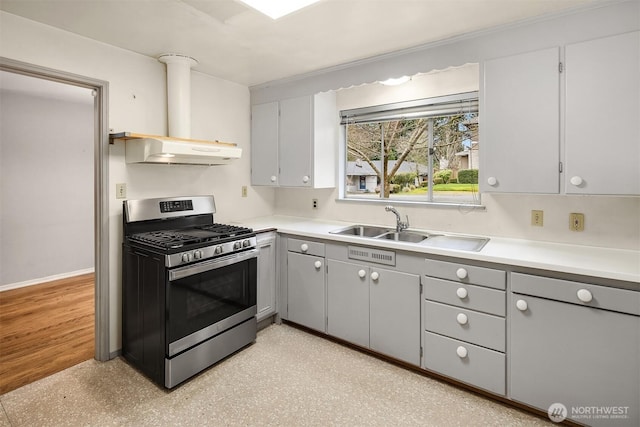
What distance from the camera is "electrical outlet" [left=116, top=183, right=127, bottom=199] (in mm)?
2596

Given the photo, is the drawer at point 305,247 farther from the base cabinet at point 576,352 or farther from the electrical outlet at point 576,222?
the electrical outlet at point 576,222

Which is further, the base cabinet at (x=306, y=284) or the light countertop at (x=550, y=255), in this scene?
the base cabinet at (x=306, y=284)

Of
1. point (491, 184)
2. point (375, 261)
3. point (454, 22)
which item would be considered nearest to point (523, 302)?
point (491, 184)

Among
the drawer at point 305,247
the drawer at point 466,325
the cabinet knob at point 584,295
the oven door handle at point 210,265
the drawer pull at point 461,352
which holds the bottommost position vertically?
the drawer pull at point 461,352

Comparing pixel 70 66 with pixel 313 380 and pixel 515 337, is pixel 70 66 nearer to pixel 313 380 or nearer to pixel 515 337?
pixel 313 380

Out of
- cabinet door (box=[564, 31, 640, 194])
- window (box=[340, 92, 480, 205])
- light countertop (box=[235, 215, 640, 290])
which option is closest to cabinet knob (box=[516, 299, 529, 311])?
light countertop (box=[235, 215, 640, 290])

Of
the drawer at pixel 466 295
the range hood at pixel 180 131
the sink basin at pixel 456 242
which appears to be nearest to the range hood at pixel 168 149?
the range hood at pixel 180 131

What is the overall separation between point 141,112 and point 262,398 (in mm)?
2270

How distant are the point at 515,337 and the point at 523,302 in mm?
216

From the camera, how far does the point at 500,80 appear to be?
2195 millimetres

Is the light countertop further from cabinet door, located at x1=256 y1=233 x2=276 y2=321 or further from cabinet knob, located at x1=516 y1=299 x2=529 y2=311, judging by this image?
cabinet door, located at x1=256 y1=233 x2=276 y2=321

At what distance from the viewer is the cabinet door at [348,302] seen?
260 centimetres

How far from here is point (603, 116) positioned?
189 centimetres

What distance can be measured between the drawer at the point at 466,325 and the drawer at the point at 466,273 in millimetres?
185
